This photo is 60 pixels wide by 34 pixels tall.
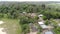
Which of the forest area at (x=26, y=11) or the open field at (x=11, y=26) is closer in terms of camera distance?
the open field at (x=11, y=26)

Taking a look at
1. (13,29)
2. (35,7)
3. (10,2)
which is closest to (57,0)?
(35,7)

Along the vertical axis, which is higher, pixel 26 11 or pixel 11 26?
pixel 26 11

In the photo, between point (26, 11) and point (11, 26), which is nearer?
point (11, 26)

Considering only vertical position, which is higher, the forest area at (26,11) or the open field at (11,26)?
the forest area at (26,11)

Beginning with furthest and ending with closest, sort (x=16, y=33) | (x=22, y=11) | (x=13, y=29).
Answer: (x=22, y=11) < (x=13, y=29) < (x=16, y=33)

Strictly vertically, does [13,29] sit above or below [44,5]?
below

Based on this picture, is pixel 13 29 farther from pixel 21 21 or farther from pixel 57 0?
pixel 57 0
